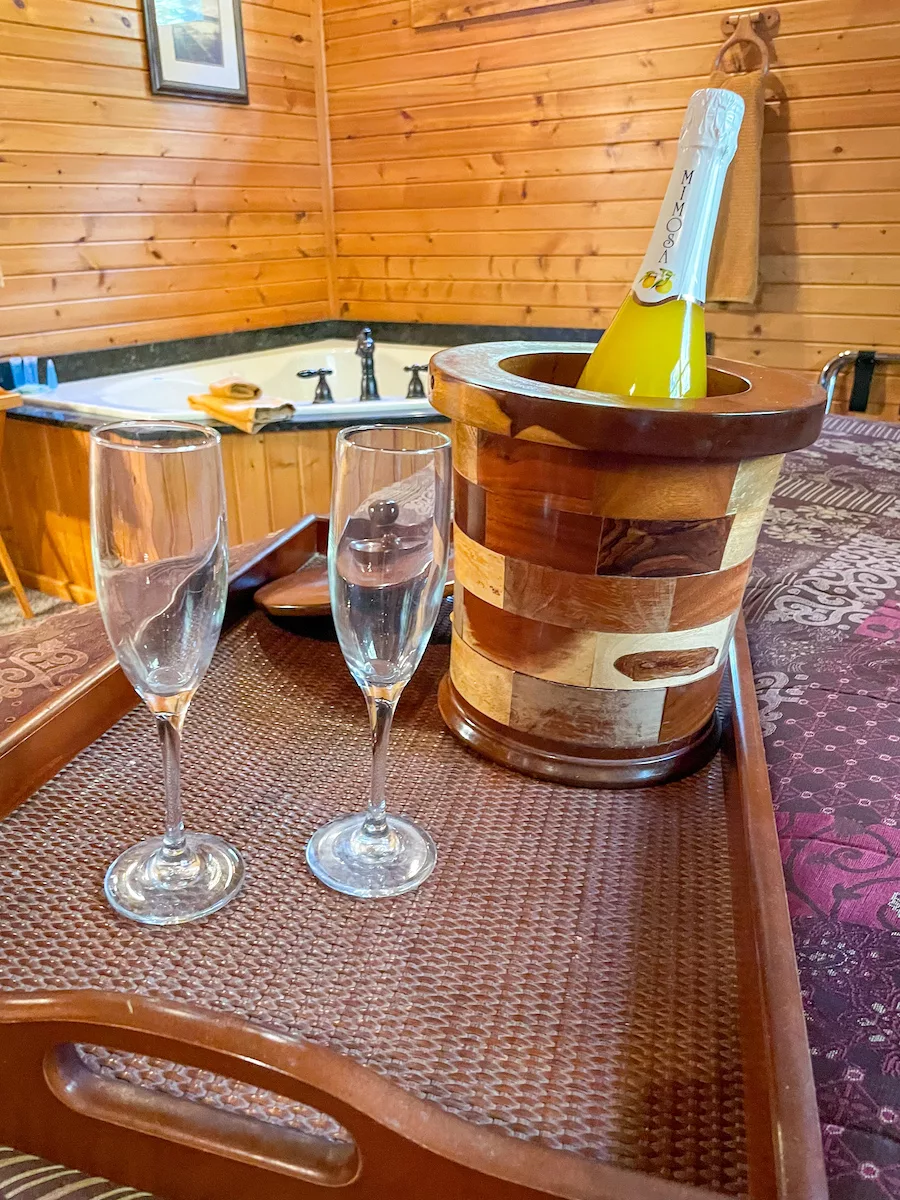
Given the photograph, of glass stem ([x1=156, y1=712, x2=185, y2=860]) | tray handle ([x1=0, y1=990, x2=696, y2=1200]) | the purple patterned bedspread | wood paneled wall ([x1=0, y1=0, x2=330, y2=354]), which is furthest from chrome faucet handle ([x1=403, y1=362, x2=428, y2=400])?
tray handle ([x1=0, y1=990, x2=696, y2=1200])

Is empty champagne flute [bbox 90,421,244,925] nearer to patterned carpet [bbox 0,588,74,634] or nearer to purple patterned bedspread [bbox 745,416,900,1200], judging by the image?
purple patterned bedspread [bbox 745,416,900,1200]

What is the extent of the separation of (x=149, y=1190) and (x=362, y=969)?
12 centimetres

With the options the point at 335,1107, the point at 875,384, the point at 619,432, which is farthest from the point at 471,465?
the point at 875,384

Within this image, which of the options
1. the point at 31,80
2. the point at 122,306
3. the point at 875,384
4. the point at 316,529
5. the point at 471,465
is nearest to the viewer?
the point at 471,465

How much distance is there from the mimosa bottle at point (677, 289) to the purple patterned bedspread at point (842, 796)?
0.25m

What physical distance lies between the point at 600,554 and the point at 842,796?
22cm

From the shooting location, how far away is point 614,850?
18.6 inches

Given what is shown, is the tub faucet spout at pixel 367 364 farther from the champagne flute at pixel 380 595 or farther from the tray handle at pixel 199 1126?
the tray handle at pixel 199 1126

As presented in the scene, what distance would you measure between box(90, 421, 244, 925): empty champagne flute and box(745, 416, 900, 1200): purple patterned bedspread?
0.29 meters

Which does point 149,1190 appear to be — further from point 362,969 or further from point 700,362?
point 700,362

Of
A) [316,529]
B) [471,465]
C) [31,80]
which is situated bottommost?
[316,529]

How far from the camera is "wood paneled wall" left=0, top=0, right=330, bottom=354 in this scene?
2691mm

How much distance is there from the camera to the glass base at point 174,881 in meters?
0.42

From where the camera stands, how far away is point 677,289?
58cm
